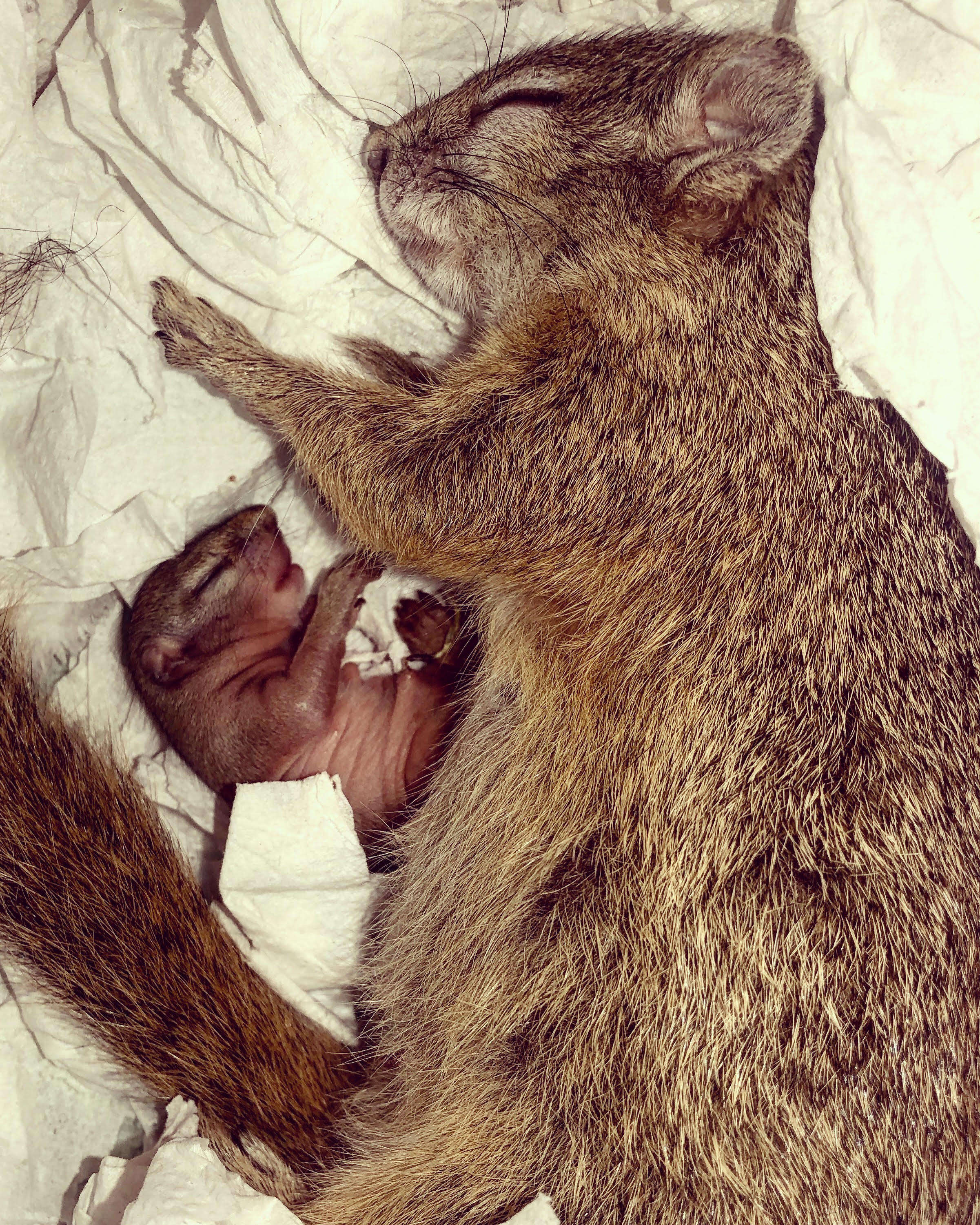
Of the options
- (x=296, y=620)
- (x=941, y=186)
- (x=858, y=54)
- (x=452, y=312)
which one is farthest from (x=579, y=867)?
(x=858, y=54)

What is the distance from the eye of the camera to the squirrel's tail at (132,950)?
8.32ft

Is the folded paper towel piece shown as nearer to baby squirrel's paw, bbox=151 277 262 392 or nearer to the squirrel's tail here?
the squirrel's tail

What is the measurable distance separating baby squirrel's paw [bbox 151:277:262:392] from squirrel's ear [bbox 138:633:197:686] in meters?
0.69

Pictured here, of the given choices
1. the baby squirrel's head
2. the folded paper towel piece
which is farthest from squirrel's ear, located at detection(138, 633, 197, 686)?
the baby squirrel's head

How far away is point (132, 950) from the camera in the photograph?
2.54m

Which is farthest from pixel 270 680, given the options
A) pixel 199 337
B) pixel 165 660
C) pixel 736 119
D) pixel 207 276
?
pixel 736 119

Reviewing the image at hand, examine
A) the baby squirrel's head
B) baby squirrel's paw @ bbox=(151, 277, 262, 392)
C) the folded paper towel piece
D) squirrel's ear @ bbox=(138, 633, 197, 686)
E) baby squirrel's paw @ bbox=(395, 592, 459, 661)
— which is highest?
the baby squirrel's head

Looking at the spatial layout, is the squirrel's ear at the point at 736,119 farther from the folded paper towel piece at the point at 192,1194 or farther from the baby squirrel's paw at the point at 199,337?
the folded paper towel piece at the point at 192,1194

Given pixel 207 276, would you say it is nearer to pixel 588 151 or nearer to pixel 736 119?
pixel 588 151

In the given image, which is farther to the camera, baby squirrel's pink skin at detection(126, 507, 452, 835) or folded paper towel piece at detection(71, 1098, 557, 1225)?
baby squirrel's pink skin at detection(126, 507, 452, 835)

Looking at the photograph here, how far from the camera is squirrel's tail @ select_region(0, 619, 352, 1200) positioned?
2535 millimetres

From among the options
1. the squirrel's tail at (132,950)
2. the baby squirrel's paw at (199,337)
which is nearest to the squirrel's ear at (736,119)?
the baby squirrel's paw at (199,337)

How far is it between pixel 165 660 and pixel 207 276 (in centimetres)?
108

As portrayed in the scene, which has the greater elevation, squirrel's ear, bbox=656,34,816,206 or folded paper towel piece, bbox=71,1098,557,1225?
squirrel's ear, bbox=656,34,816,206
